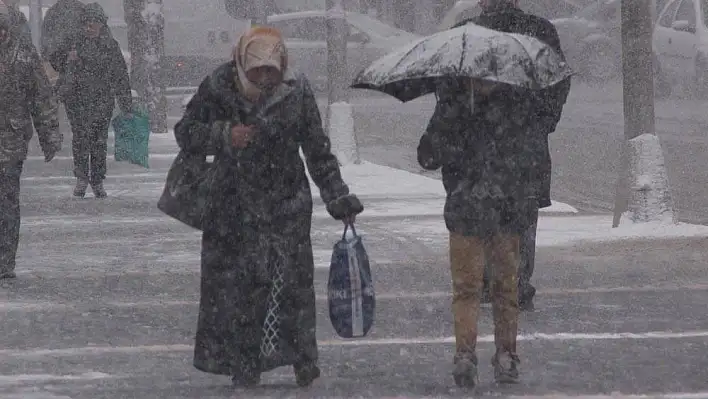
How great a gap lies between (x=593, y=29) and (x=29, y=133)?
24.0 m

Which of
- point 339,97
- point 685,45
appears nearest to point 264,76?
point 339,97

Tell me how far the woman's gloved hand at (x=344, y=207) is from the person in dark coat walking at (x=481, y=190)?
1.30 ft

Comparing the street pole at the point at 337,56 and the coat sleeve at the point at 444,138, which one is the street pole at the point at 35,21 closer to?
the street pole at the point at 337,56

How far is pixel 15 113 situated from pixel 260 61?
3971 millimetres

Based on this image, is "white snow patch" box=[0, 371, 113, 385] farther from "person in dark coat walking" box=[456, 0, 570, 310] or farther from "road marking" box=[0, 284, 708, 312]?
"person in dark coat walking" box=[456, 0, 570, 310]

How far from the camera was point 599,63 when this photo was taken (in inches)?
1320

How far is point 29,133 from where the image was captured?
10.6 metres

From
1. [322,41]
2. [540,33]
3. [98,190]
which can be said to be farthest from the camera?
[322,41]

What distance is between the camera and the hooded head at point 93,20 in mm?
14977

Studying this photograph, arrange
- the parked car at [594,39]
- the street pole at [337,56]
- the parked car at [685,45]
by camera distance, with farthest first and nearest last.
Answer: the parked car at [594,39] → the parked car at [685,45] → the street pole at [337,56]

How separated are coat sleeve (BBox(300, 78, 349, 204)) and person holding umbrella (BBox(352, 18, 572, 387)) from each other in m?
0.39

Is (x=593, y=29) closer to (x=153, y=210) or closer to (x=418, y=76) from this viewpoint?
(x=153, y=210)

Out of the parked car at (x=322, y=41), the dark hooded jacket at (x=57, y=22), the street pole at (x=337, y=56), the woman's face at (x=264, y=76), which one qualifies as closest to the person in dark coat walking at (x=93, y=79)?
the dark hooded jacket at (x=57, y=22)

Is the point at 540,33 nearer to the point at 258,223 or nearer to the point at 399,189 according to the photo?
the point at 258,223
